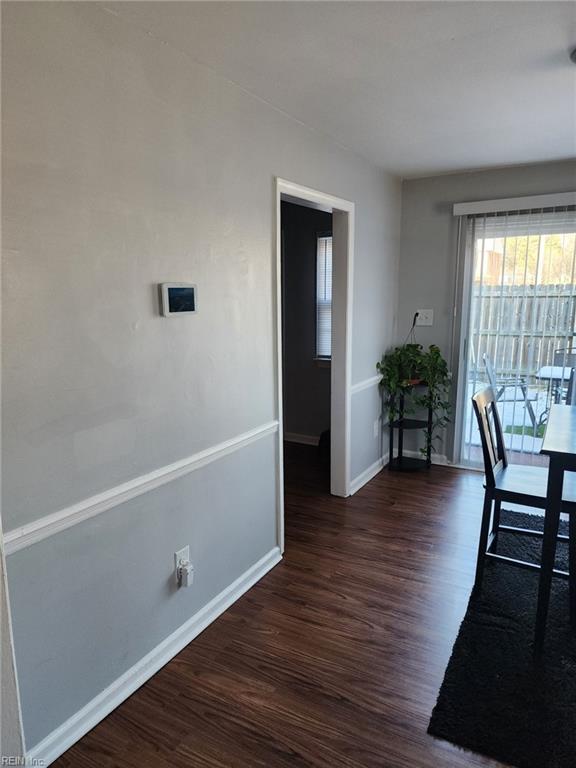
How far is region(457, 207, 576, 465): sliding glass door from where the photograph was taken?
3.72 metres

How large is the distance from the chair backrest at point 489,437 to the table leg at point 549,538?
1.15ft

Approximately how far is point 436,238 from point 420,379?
1.19 meters

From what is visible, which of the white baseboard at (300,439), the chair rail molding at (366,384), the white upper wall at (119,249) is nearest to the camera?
the white upper wall at (119,249)

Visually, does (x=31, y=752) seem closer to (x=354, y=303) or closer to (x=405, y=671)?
(x=405, y=671)

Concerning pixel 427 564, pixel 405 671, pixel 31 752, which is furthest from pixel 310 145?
pixel 31 752

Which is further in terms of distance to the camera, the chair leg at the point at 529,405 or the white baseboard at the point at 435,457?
the white baseboard at the point at 435,457

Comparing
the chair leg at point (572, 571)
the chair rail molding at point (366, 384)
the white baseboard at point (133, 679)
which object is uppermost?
the chair rail molding at point (366, 384)

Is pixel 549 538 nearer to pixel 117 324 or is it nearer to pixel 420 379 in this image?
pixel 117 324

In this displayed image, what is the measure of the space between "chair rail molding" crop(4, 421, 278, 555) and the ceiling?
159 centimetres

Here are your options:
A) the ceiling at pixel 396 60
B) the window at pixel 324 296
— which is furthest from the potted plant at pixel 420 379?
the ceiling at pixel 396 60

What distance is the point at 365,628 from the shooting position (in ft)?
7.38

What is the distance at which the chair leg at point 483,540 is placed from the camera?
2.37 m

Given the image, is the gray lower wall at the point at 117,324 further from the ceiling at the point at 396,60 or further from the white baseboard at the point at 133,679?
the ceiling at the point at 396,60

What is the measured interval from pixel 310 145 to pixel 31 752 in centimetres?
297
